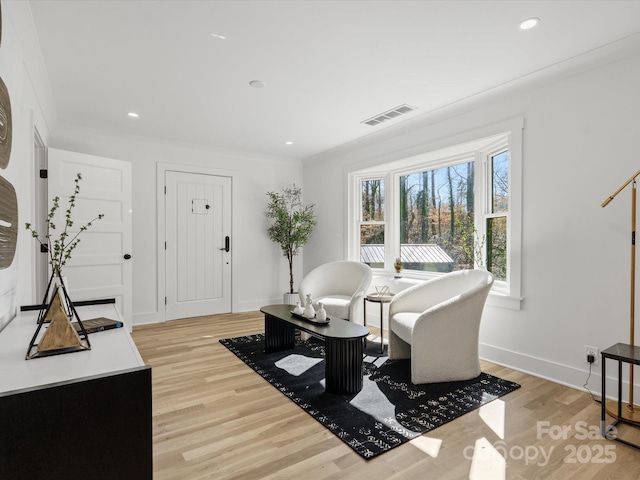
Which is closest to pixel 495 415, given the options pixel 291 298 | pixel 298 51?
pixel 298 51

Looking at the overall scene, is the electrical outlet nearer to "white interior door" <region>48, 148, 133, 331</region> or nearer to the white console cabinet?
the white console cabinet

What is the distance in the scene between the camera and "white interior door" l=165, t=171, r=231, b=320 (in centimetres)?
498

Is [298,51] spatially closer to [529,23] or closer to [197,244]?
[529,23]

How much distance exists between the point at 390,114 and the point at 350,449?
3.11 meters

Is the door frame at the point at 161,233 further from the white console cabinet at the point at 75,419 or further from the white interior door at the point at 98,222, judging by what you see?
the white console cabinet at the point at 75,419

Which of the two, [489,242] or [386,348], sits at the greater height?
[489,242]

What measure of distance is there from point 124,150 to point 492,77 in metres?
4.25

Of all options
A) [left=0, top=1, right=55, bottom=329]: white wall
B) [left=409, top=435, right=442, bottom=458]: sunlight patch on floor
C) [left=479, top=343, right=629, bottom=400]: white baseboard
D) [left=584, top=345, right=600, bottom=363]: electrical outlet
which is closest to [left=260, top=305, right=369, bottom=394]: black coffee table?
[left=409, top=435, right=442, bottom=458]: sunlight patch on floor

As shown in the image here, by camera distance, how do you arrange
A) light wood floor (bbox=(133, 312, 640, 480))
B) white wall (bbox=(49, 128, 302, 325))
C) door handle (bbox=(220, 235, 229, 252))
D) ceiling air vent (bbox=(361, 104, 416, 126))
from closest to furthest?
light wood floor (bbox=(133, 312, 640, 480)) → ceiling air vent (bbox=(361, 104, 416, 126)) → white wall (bbox=(49, 128, 302, 325)) → door handle (bbox=(220, 235, 229, 252))

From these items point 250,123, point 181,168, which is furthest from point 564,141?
point 181,168

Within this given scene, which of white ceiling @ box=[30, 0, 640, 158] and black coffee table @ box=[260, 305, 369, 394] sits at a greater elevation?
white ceiling @ box=[30, 0, 640, 158]

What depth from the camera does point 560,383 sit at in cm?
281

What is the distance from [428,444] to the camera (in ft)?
6.52

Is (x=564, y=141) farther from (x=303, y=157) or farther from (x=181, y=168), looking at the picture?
(x=181, y=168)
